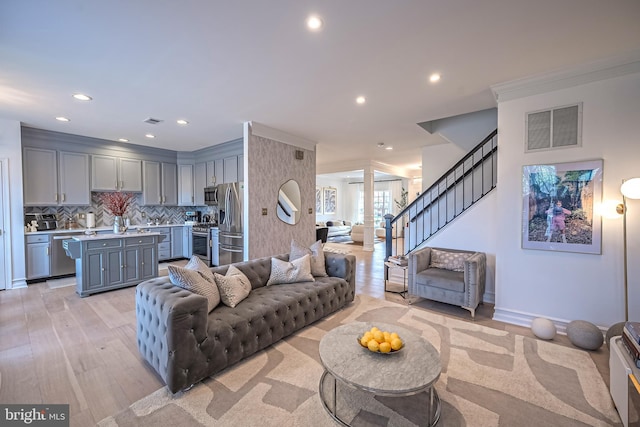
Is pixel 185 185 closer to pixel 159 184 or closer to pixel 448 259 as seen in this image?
pixel 159 184

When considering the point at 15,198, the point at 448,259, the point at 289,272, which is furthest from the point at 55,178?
the point at 448,259

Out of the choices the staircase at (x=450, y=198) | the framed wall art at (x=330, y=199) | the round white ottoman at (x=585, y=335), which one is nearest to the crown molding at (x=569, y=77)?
the staircase at (x=450, y=198)

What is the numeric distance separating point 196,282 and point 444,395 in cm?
217

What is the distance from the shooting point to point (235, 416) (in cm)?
179

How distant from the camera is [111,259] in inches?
172

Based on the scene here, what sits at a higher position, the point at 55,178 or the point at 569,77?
the point at 569,77

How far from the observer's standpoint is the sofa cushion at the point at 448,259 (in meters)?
3.94

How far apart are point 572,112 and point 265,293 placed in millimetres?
3839

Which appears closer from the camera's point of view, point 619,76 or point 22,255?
point 619,76

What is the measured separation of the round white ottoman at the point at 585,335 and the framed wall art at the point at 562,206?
752 millimetres

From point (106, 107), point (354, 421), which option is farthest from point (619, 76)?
point (106, 107)

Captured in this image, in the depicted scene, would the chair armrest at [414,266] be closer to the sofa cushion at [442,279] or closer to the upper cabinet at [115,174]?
the sofa cushion at [442,279]

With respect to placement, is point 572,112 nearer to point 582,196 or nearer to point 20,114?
point 582,196

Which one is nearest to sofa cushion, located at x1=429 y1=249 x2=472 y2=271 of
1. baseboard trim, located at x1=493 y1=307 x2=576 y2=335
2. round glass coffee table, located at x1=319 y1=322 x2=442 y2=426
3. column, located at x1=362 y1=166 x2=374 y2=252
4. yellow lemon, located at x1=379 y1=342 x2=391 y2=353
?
baseboard trim, located at x1=493 y1=307 x2=576 y2=335
